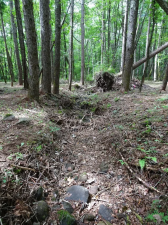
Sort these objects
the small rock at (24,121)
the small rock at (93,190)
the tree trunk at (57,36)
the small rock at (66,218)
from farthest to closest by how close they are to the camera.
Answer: the tree trunk at (57,36) < the small rock at (24,121) < the small rock at (93,190) < the small rock at (66,218)

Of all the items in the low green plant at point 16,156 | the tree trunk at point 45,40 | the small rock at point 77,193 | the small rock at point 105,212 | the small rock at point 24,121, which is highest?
the tree trunk at point 45,40

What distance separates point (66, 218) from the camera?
7.12 feet

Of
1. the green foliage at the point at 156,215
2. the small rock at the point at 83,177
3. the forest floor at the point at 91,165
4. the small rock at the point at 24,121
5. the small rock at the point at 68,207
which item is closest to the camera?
the green foliage at the point at 156,215

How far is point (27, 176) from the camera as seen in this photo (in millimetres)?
2672

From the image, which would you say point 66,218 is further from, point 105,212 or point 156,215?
point 156,215

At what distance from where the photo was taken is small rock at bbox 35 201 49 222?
2.15 metres

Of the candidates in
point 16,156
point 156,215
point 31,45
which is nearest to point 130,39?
point 31,45

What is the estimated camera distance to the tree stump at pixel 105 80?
418 inches

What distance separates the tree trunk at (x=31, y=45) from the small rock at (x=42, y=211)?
15.2 ft

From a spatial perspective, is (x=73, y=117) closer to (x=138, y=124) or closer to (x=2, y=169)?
(x=138, y=124)

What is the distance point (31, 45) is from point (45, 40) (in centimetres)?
169

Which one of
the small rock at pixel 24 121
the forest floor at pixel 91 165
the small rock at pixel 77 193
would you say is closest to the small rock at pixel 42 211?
the forest floor at pixel 91 165

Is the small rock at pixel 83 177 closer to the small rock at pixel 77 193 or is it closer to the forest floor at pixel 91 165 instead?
the forest floor at pixel 91 165

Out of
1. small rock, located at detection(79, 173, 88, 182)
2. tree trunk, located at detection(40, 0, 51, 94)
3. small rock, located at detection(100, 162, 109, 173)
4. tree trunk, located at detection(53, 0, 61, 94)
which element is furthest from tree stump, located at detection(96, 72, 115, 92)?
small rock, located at detection(79, 173, 88, 182)
